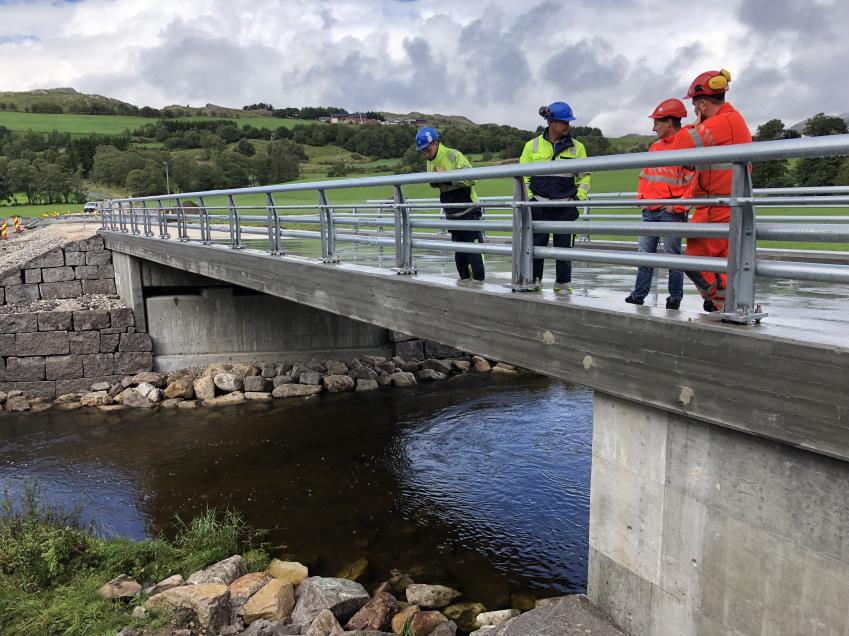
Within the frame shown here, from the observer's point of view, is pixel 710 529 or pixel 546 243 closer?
pixel 710 529

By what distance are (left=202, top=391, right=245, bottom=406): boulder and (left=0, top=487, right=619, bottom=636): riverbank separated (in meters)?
7.30

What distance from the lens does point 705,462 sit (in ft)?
11.7

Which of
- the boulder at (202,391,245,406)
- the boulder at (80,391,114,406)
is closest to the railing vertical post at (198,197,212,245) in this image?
the boulder at (202,391,245,406)

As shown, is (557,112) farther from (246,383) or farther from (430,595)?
(246,383)

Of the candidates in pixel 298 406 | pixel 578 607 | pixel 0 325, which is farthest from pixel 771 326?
pixel 0 325

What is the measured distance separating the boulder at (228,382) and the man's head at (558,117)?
12459 mm

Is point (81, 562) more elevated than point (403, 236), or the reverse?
point (403, 236)

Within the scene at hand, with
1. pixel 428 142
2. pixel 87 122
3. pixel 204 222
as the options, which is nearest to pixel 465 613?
pixel 428 142

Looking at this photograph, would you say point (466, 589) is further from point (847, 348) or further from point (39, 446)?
point (39, 446)

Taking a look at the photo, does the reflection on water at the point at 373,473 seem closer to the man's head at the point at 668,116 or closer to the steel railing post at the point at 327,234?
the steel railing post at the point at 327,234

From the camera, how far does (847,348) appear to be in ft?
9.49

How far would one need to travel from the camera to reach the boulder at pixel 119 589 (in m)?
6.67

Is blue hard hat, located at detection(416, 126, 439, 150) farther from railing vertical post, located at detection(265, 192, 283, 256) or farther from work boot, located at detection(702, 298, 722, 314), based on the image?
work boot, located at detection(702, 298, 722, 314)

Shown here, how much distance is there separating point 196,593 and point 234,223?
253 inches
